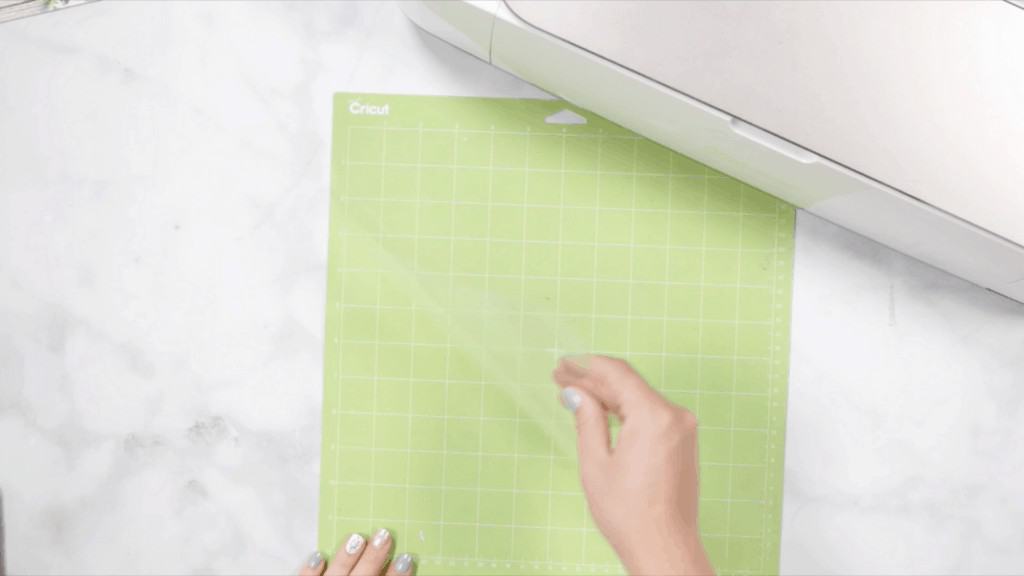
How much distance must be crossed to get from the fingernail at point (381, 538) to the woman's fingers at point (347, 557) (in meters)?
0.02

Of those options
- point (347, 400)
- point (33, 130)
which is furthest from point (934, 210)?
point (33, 130)

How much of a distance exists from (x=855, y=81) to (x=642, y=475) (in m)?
0.42

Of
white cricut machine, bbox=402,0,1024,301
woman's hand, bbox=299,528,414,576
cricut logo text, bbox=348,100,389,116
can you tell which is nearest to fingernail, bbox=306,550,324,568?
woman's hand, bbox=299,528,414,576

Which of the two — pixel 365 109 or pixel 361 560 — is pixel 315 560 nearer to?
pixel 361 560

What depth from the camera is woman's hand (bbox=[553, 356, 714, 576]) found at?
0.71 metres

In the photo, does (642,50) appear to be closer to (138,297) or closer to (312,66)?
(312,66)

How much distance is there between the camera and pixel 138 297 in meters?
0.95

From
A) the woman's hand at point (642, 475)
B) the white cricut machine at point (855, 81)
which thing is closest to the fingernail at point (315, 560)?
the woman's hand at point (642, 475)

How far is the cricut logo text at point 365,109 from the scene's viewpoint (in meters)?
0.94

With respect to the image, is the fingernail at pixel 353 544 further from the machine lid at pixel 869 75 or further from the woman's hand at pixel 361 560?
the machine lid at pixel 869 75

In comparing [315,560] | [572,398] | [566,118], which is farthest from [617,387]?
[315,560]

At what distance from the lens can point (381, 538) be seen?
0.94 metres

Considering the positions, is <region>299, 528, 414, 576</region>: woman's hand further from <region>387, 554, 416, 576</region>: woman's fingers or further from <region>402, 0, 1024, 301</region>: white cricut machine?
<region>402, 0, 1024, 301</region>: white cricut machine

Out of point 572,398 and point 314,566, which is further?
point 314,566
